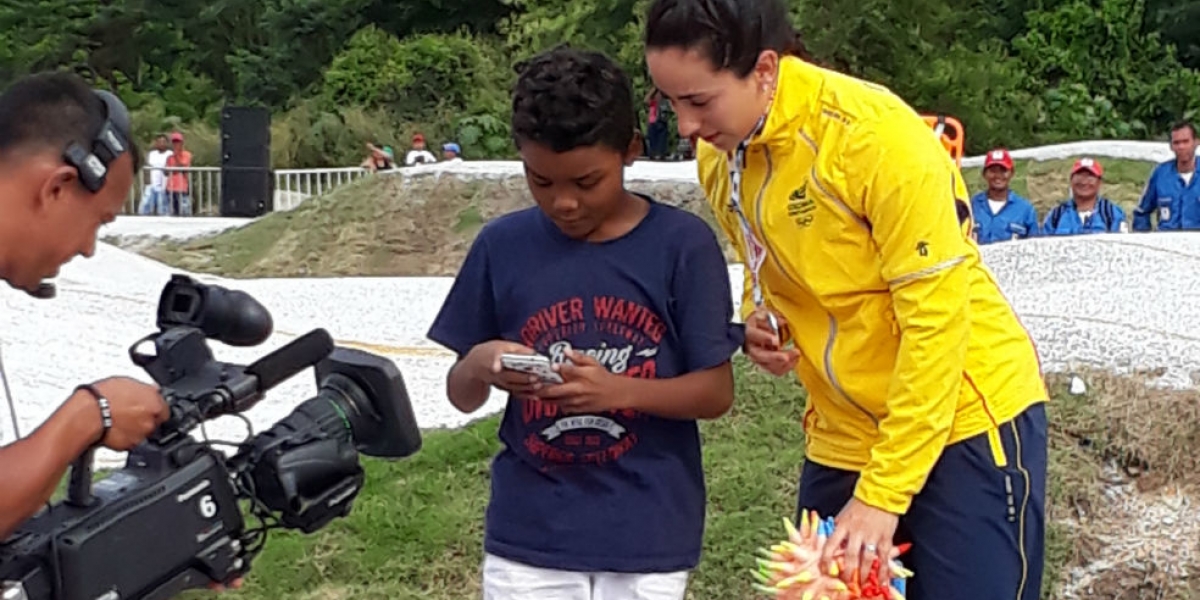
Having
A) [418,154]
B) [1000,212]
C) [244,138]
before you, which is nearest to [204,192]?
[244,138]

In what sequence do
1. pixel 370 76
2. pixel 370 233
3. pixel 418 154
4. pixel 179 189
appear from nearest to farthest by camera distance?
pixel 370 233
pixel 179 189
pixel 418 154
pixel 370 76

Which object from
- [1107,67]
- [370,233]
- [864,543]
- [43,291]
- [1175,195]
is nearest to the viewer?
[43,291]

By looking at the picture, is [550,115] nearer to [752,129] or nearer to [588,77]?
[588,77]

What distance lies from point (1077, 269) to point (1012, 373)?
7.02 meters

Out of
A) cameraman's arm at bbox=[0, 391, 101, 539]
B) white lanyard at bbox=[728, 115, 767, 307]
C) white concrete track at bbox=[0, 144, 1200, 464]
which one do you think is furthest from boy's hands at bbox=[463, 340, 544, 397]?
white concrete track at bbox=[0, 144, 1200, 464]

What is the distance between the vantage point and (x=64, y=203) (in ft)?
8.96

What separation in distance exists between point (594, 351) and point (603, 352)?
2 centimetres

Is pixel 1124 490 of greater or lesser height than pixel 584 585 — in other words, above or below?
below

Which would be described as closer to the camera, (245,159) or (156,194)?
(245,159)

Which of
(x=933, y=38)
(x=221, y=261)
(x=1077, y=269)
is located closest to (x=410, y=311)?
(x=1077, y=269)

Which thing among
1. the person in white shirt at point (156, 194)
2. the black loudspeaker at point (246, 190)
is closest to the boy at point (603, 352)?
the black loudspeaker at point (246, 190)

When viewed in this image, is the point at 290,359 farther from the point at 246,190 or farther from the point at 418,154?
the point at 418,154

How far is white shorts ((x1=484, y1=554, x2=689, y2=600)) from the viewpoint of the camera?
10.7ft

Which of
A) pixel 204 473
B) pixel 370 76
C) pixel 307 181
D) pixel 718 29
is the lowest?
pixel 307 181
